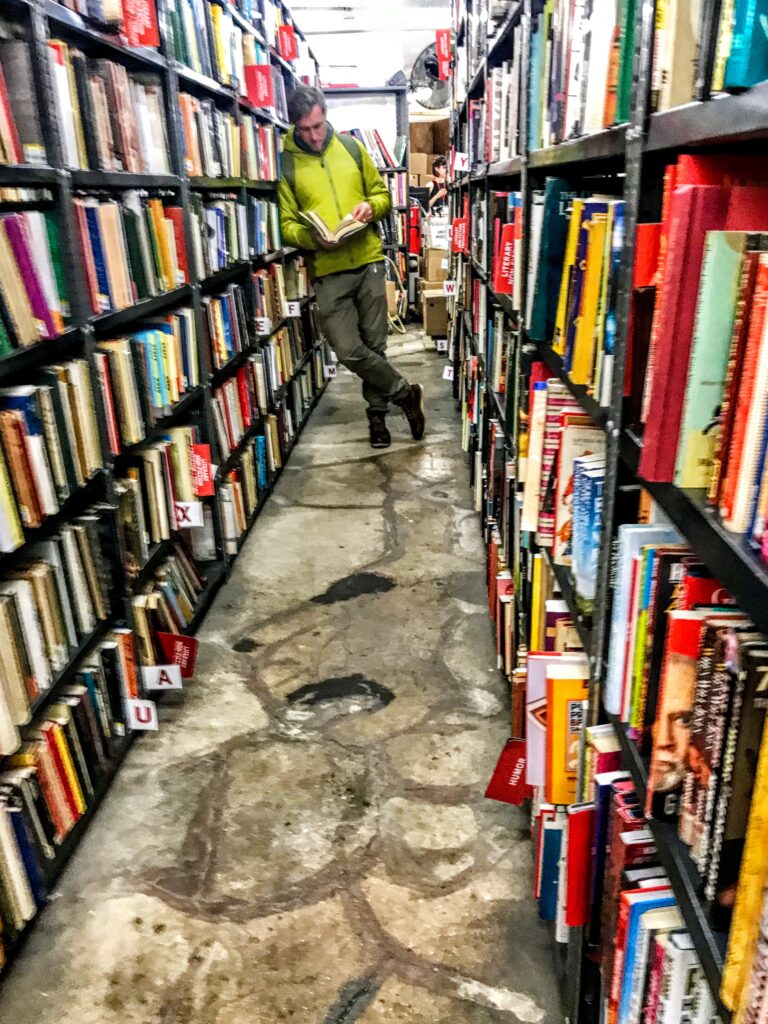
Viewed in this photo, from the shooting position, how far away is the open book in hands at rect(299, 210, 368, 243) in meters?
3.80

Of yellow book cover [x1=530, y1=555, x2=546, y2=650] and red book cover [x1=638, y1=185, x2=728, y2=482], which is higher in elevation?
red book cover [x1=638, y1=185, x2=728, y2=482]

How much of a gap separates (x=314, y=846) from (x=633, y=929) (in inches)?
38.9

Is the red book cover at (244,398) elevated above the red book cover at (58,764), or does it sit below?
above

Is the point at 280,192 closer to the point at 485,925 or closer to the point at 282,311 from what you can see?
the point at 282,311

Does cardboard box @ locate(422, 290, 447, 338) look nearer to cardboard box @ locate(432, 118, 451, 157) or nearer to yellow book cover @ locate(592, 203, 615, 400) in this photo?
cardboard box @ locate(432, 118, 451, 157)

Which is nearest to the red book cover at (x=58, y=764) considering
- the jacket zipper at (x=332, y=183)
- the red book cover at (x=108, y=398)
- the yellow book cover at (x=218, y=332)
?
the red book cover at (x=108, y=398)

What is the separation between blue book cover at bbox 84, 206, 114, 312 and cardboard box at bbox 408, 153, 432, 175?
20.5 feet

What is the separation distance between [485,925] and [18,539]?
3.69ft

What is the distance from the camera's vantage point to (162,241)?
7.68ft

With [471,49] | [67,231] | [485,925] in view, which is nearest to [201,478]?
[67,231]

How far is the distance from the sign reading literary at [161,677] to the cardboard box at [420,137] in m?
6.62

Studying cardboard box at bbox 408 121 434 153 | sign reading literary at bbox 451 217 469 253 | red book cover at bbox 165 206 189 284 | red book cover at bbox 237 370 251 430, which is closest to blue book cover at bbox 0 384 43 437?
red book cover at bbox 165 206 189 284

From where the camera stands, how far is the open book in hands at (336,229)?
12.5 ft

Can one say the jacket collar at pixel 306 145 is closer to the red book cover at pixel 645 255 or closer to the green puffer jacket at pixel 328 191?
the green puffer jacket at pixel 328 191
